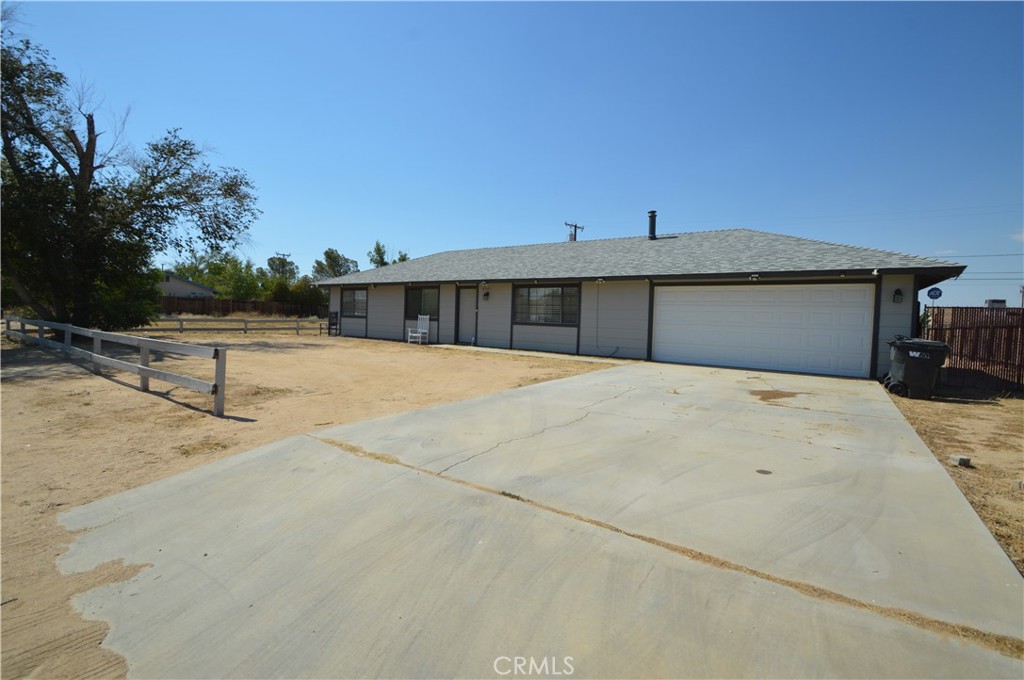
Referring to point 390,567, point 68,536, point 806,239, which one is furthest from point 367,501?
point 806,239

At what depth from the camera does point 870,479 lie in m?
4.23

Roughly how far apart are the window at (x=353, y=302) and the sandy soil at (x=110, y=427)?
988cm

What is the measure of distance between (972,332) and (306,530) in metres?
15.6

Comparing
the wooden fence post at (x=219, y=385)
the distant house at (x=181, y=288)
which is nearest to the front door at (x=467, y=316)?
the wooden fence post at (x=219, y=385)

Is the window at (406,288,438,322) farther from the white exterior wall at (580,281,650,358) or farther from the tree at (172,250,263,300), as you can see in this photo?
the tree at (172,250,263,300)

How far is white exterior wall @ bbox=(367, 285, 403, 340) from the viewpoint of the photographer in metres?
21.4

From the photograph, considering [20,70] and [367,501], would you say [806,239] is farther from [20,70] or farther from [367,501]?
[20,70]

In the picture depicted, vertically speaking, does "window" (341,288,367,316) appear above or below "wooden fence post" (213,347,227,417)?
above

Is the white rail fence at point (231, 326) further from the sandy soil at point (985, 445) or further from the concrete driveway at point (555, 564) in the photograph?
the sandy soil at point (985, 445)

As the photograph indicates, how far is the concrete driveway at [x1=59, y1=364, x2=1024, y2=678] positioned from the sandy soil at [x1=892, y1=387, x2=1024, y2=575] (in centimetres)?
22

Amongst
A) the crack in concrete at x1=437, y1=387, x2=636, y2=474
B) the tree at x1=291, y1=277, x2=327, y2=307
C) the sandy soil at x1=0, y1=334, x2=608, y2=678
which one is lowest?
Result: the sandy soil at x1=0, y1=334, x2=608, y2=678

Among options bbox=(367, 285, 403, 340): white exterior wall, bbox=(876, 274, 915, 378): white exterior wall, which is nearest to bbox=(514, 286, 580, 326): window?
bbox=(367, 285, 403, 340): white exterior wall

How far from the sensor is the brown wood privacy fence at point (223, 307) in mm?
38594

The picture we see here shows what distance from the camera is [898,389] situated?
31.1 feet
